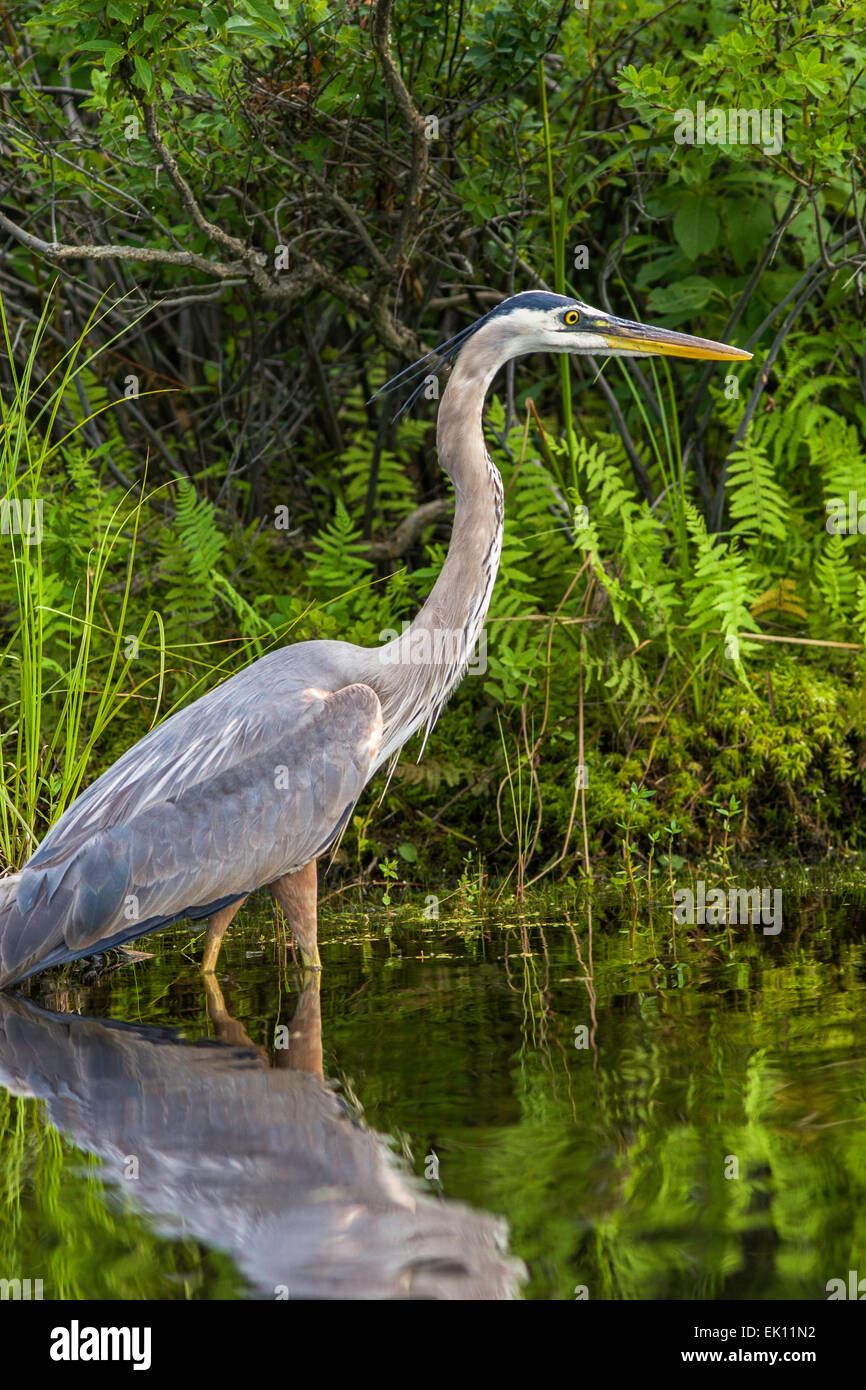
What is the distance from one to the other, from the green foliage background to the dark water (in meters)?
1.22

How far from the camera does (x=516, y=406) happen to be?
845 cm

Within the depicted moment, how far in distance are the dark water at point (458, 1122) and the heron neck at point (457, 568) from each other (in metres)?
0.98

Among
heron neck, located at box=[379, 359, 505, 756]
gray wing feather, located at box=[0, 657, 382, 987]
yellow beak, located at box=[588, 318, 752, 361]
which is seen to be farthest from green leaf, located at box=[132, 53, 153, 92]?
gray wing feather, located at box=[0, 657, 382, 987]

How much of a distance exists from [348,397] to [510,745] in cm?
367

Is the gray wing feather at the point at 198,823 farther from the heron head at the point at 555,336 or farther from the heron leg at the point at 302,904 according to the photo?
the heron head at the point at 555,336

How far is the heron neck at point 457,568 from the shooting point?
17.6 ft

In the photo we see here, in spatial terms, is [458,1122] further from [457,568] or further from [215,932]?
[457,568]

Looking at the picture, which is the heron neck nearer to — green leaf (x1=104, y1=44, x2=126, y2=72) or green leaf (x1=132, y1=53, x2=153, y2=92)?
green leaf (x1=132, y1=53, x2=153, y2=92)

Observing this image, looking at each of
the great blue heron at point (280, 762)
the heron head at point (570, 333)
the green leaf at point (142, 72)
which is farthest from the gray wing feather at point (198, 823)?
the green leaf at point (142, 72)

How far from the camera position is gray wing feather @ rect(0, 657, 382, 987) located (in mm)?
4832

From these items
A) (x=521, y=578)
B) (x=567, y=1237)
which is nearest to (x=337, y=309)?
(x=521, y=578)
